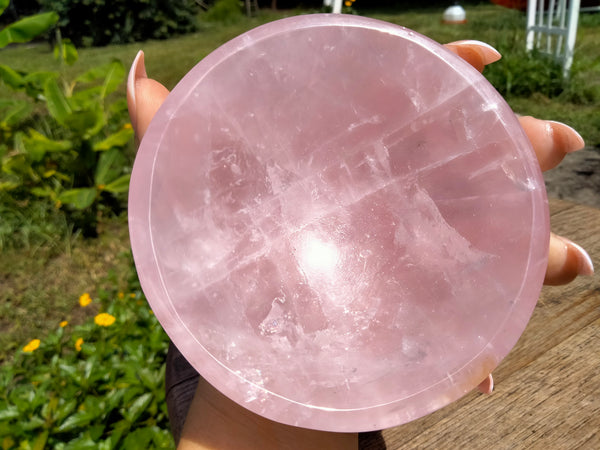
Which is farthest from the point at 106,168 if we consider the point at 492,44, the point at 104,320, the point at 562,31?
the point at 492,44

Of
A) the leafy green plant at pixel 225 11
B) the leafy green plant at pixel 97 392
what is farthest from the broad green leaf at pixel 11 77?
the leafy green plant at pixel 225 11

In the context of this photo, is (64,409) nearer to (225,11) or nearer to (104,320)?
(104,320)

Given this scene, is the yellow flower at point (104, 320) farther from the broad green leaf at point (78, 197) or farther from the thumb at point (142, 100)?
the thumb at point (142, 100)

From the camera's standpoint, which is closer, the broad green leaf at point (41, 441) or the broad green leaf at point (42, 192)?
the broad green leaf at point (41, 441)

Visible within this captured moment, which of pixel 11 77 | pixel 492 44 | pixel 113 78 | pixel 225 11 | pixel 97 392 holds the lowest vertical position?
pixel 225 11

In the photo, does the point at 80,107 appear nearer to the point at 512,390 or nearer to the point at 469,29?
the point at 512,390

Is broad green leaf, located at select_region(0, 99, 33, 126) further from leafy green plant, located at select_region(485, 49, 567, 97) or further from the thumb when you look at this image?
leafy green plant, located at select_region(485, 49, 567, 97)
